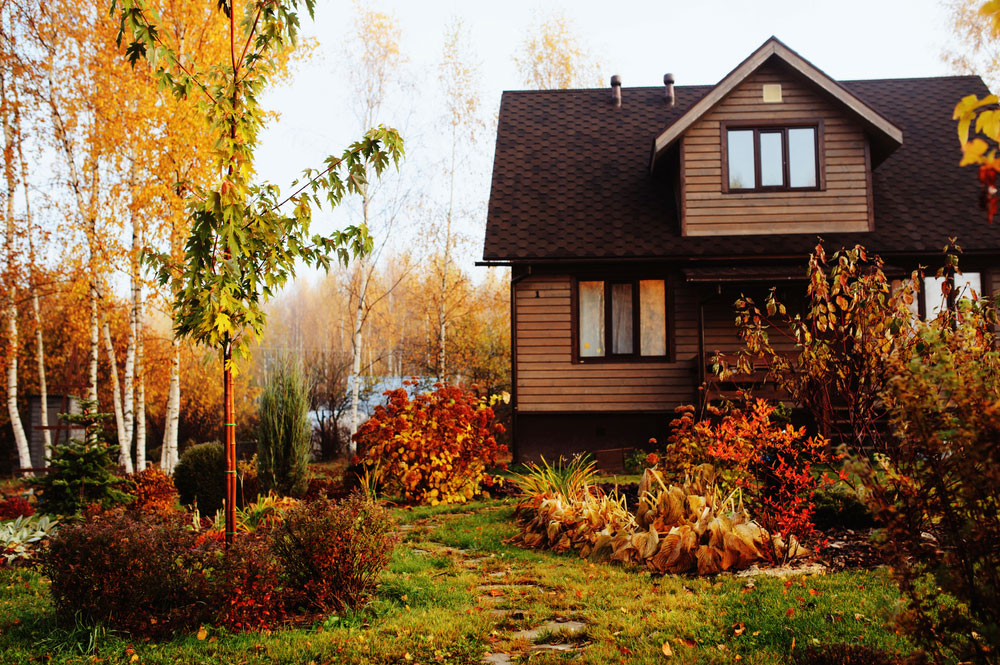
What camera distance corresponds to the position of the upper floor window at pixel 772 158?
44.9 ft

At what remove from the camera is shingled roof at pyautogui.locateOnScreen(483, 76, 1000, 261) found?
44.4 feet

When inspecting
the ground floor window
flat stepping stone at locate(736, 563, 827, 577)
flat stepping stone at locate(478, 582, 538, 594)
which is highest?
the ground floor window

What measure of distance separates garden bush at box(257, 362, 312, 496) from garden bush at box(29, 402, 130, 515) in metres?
2.48

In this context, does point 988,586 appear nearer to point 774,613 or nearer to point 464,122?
point 774,613

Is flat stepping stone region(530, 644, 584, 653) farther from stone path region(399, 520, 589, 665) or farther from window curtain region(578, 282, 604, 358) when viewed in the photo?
window curtain region(578, 282, 604, 358)

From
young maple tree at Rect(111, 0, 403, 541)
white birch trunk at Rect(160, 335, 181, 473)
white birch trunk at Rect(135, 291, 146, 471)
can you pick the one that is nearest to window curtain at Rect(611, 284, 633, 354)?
white birch trunk at Rect(160, 335, 181, 473)

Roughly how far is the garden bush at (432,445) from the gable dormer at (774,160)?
225 inches

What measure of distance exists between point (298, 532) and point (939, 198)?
1395 cm

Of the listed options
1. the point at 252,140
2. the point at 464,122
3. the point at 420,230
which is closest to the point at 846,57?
the point at 464,122

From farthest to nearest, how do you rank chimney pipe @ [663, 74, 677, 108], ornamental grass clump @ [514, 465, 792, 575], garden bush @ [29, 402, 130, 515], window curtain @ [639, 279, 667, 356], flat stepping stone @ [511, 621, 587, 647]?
chimney pipe @ [663, 74, 677, 108] < window curtain @ [639, 279, 667, 356] < garden bush @ [29, 402, 130, 515] < ornamental grass clump @ [514, 465, 792, 575] < flat stepping stone @ [511, 621, 587, 647]

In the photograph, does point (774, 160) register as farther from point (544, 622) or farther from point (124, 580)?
point (124, 580)

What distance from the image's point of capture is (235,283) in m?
4.82

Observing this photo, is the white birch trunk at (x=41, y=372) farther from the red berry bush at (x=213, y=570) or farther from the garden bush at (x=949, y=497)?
the garden bush at (x=949, y=497)

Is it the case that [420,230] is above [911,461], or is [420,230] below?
above
